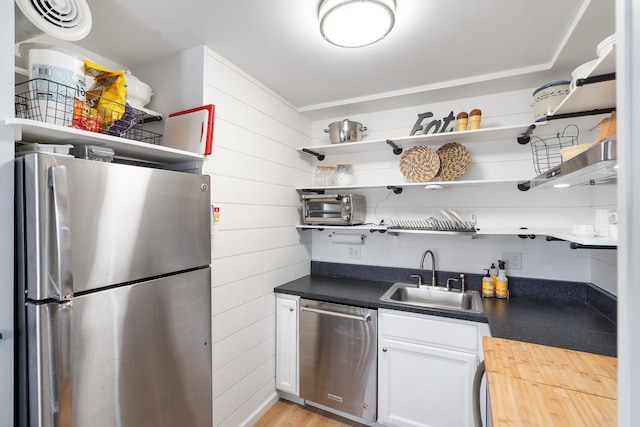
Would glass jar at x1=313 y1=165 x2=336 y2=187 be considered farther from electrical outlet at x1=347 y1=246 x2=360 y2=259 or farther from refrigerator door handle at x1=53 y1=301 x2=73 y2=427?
refrigerator door handle at x1=53 y1=301 x2=73 y2=427

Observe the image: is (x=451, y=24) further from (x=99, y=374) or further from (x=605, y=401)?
(x=99, y=374)

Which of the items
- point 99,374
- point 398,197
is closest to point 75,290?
point 99,374

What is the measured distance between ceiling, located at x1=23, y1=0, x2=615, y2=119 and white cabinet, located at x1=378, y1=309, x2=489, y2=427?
5.08ft

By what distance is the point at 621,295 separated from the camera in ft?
1.28

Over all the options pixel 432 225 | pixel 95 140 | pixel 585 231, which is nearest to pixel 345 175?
pixel 432 225

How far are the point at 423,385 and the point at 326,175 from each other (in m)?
1.67

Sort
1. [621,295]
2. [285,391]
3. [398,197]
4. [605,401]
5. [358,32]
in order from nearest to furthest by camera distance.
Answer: [621,295]
[605,401]
[358,32]
[285,391]
[398,197]

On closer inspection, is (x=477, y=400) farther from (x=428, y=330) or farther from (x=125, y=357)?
(x=125, y=357)

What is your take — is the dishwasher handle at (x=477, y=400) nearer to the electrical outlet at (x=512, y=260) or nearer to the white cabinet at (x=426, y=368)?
the white cabinet at (x=426, y=368)

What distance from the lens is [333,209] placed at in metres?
2.39

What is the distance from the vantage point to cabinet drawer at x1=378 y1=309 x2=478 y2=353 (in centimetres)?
170

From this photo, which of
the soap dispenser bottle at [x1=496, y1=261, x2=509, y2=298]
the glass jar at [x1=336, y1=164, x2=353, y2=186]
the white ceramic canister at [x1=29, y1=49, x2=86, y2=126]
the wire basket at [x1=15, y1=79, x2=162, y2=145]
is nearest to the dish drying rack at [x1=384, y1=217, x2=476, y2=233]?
the soap dispenser bottle at [x1=496, y1=261, x2=509, y2=298]

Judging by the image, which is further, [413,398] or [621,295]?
[413,398]

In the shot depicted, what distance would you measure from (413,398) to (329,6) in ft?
7.16
